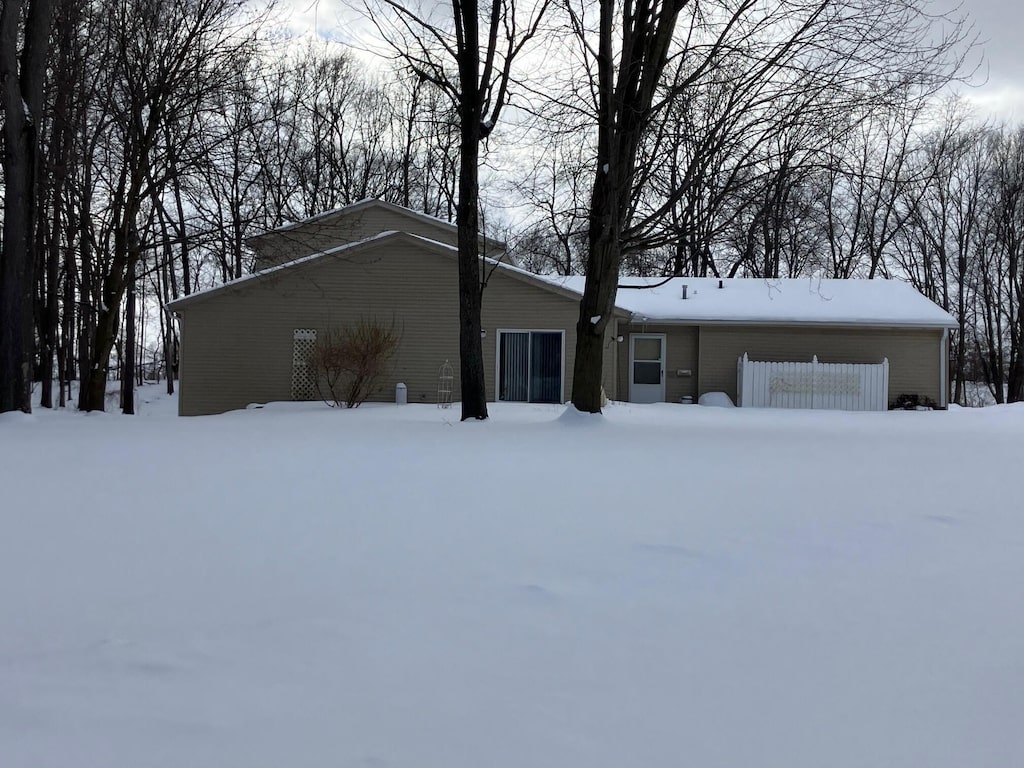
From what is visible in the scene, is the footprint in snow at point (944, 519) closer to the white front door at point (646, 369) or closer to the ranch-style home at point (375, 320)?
the ranch-style home at point (375, 320)

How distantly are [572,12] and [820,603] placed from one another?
9.97 m

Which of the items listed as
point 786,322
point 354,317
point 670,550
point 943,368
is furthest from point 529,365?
point 670,550

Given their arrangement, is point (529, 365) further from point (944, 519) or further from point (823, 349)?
point (944, 519)

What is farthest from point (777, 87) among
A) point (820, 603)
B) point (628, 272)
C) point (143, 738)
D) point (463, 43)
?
point (628, 272)

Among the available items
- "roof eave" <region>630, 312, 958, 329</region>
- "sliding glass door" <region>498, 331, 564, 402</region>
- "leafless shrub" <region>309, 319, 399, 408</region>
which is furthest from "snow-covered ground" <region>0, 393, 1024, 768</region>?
"roof eave" <region>630, 312, 958, 329</region>

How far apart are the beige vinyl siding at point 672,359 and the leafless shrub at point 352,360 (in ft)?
21.4

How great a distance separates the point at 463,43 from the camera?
459 inches

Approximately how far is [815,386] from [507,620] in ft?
63.1

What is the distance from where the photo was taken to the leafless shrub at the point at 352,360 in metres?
16.1

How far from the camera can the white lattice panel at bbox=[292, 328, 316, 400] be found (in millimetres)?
18094

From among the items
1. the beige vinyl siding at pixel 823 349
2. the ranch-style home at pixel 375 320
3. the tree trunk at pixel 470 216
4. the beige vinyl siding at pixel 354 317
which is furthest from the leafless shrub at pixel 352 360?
the beige vinyl siding at pixel 823 349

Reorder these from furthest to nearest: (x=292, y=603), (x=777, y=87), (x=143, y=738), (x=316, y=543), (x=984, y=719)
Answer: (x=777, y=87), (x=316, y=543), (x=292, y=603), (x=984, y=719), (x=143, y=738)

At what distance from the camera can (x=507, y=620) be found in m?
2.82

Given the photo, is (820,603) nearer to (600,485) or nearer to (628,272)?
(600,485)
